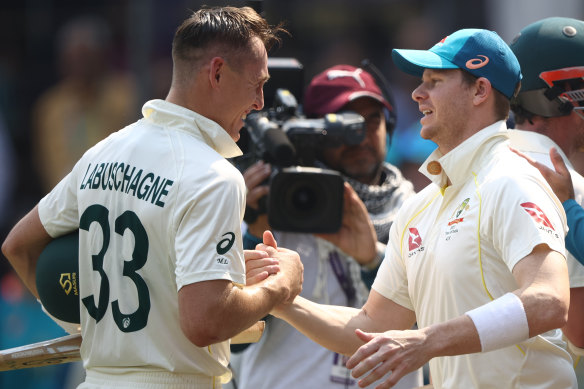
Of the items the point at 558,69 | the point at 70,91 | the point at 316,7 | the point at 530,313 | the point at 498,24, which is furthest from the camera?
the point at 316,7

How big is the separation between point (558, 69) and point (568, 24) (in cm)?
26

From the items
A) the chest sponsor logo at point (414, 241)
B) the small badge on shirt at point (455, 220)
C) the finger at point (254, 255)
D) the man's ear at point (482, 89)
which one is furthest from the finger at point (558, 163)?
the finger at point (254, 255)

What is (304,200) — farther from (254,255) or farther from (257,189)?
(254,255)

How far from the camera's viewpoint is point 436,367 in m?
3.43

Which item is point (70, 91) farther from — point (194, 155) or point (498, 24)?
point (194, 155)

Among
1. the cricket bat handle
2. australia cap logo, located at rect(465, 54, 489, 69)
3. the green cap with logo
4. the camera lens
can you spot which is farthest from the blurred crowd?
australia cap logo, located at rect(465, 54, 489, 69)

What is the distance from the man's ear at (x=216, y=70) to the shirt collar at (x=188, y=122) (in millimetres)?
134

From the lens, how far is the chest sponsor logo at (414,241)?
11.4 ft

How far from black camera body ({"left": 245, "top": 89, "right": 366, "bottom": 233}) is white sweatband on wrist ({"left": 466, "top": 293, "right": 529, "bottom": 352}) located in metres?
1.70

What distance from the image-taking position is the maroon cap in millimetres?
5000

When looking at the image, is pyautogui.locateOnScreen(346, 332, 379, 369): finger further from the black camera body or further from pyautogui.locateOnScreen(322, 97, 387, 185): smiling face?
pyautogui.locateOnScreen(322, 97, 387, 185): smiling face

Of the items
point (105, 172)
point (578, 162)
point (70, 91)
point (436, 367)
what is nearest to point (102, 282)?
point (105, 172)

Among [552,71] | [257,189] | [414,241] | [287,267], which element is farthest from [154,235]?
[552,71]

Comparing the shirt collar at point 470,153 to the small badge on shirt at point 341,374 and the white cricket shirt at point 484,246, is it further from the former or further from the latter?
the small badge on shirt at point 341,374
